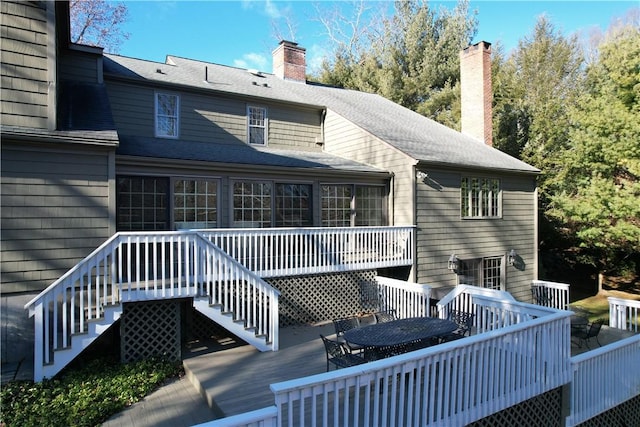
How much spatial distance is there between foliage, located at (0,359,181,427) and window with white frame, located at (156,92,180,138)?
6.34 meters

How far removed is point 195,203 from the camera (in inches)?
358

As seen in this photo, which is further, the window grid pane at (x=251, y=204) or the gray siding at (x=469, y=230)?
the gray siding at (x=469, y=230)

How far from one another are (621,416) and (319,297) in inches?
234

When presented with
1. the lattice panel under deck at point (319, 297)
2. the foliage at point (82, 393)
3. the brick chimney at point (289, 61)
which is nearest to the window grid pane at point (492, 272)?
the lattice panel under deck at point (319, 297)

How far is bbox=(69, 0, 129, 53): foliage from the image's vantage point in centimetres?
1897

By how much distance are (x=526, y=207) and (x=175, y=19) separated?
49.3 ft

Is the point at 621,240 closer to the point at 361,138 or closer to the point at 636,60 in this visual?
the point at 636,60

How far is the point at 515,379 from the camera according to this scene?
16.6 feet

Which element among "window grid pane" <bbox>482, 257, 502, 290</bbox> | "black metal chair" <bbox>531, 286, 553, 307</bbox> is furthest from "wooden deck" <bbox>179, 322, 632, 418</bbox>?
"black metal chair" <bbox>531, 286, 553, 307</bbox>

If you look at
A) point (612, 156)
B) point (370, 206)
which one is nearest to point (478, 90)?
point (612, 156)

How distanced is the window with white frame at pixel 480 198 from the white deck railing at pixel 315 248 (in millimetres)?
2683

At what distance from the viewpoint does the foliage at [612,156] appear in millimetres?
12102

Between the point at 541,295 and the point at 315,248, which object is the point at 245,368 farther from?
the point at 541,295

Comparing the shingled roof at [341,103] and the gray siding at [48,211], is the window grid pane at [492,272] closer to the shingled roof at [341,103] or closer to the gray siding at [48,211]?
the shingled roof at [341,103]
